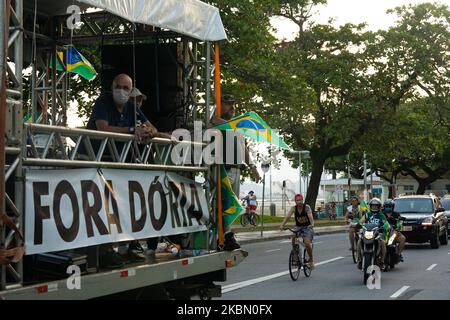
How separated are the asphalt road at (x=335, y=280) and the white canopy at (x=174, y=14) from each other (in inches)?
215

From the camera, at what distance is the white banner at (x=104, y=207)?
4984 millimetres

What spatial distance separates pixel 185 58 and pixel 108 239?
11.7 ft

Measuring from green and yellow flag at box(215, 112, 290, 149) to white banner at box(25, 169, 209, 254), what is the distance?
0.80 metres

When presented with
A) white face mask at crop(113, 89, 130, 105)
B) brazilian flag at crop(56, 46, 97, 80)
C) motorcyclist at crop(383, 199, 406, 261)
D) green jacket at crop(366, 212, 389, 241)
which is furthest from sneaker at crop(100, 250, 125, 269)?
motorcyclist at crop(383, 199, 406, 261)

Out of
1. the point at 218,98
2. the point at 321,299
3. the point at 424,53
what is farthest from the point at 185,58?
the point at 424,53

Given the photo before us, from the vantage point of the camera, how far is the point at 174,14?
23.0 feet

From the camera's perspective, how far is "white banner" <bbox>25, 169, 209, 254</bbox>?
4984mm

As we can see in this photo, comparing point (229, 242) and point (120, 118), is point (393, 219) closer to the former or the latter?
point (229, 242)

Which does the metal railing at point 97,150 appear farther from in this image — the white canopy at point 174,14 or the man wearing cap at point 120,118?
the white canopy at point 174,14

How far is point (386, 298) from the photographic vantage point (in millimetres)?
11906

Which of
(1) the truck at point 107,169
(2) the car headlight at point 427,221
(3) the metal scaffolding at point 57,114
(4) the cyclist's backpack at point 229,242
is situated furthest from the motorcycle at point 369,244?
(2) the car headlight at point 427,221

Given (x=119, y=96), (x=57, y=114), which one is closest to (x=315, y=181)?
(x=57, y=114)
